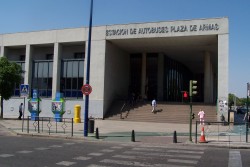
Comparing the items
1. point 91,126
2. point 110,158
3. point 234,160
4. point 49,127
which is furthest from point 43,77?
point 234,160

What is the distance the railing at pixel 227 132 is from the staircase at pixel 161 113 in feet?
39.6

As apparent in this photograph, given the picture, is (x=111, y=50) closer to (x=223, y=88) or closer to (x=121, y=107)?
(x=121, y=107)

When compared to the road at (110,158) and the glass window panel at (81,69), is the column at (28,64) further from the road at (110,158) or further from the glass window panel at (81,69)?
the road at (110,158)

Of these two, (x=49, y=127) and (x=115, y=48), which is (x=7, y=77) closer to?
(x=115, y=48)

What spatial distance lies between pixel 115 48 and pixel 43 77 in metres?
9.26

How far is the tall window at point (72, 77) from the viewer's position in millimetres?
38500

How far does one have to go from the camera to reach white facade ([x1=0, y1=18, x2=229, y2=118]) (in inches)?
1293

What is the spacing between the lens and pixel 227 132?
62.6 feet

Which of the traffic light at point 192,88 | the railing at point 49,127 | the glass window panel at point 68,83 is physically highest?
the glass window panel at point 68,83

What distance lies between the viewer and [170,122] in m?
32.3

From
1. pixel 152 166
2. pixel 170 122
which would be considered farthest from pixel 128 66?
pixel 152 166

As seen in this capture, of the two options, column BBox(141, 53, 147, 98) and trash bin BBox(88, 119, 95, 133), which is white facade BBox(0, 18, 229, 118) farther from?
trash bin BBox(88, 119, 95, 133)

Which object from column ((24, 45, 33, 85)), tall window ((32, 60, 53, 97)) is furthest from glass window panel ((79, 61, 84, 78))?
column ((24, 45, 33, 85))

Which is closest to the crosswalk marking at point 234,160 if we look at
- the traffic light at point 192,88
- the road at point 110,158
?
the road at point 110,158
